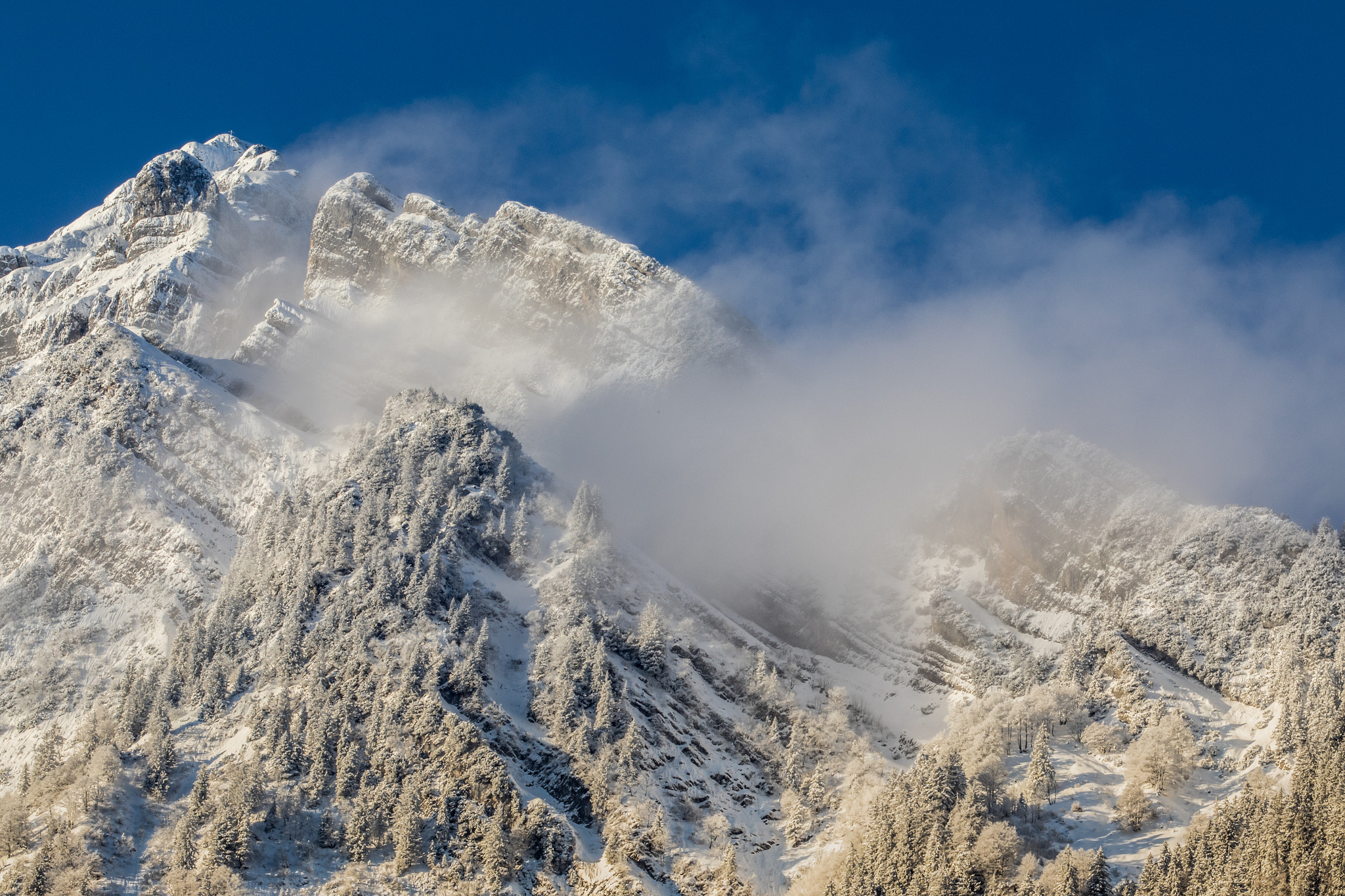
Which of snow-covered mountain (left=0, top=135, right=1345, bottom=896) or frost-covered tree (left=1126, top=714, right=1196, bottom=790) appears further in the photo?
frost-covered tree (left=1126, top=714, right=1196, bottom=790)

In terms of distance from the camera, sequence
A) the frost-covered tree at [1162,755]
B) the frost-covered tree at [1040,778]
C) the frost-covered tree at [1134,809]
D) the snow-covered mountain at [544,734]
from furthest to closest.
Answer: the frost-covered tree at [1162,755], the frost-covered tree at [1040,778], the frost-covered tree at [1134,809], the snow-covered mountain at [544,734]

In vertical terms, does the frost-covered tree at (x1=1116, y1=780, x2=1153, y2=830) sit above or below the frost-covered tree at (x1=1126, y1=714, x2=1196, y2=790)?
below

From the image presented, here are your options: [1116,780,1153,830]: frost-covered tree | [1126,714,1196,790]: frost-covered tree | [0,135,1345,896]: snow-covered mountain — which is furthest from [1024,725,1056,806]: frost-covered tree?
[1126,714,1196,790]: frost-covered tree

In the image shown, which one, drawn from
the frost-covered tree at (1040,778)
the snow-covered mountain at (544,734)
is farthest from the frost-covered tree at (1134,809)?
the frost-covered tree at (1040,778)

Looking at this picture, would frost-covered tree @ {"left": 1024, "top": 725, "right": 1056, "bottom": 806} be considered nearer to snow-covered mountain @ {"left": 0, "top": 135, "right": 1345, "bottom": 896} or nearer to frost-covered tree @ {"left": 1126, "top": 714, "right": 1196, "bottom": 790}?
snow-covered mountain @ {"left": 0, "top": 135, "right": 1345, "bottom": 896}

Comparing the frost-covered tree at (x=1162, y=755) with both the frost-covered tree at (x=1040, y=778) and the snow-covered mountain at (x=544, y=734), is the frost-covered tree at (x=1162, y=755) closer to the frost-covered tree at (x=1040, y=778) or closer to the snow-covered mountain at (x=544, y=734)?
the snow-covered mountain at (x=544, y=734)

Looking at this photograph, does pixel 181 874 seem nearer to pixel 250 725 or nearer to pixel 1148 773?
pixel 250 725

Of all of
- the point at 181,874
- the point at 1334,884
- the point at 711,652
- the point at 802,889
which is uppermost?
the point at 711,652

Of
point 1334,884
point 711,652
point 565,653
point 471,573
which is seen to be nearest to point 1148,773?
point 1334,884

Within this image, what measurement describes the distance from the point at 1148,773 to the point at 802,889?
185 ft

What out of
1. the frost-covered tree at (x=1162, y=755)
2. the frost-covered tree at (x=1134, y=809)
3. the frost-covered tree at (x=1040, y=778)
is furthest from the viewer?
the frost-covered tree at (x=1162, y=755)

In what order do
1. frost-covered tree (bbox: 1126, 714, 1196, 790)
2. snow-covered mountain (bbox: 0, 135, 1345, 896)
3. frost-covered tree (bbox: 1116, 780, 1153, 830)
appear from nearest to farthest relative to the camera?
snow-covered mountain (bbox: 0, 135, 1345, 896) → frost-covered tree (bbox: 1116, 780, 1153, 830) → frost-covered tree (bbox: 1126, 714, 1196, 790)

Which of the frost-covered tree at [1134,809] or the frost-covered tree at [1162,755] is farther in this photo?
the frost-covered tree at [1162,755]

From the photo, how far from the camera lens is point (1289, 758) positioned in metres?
162
